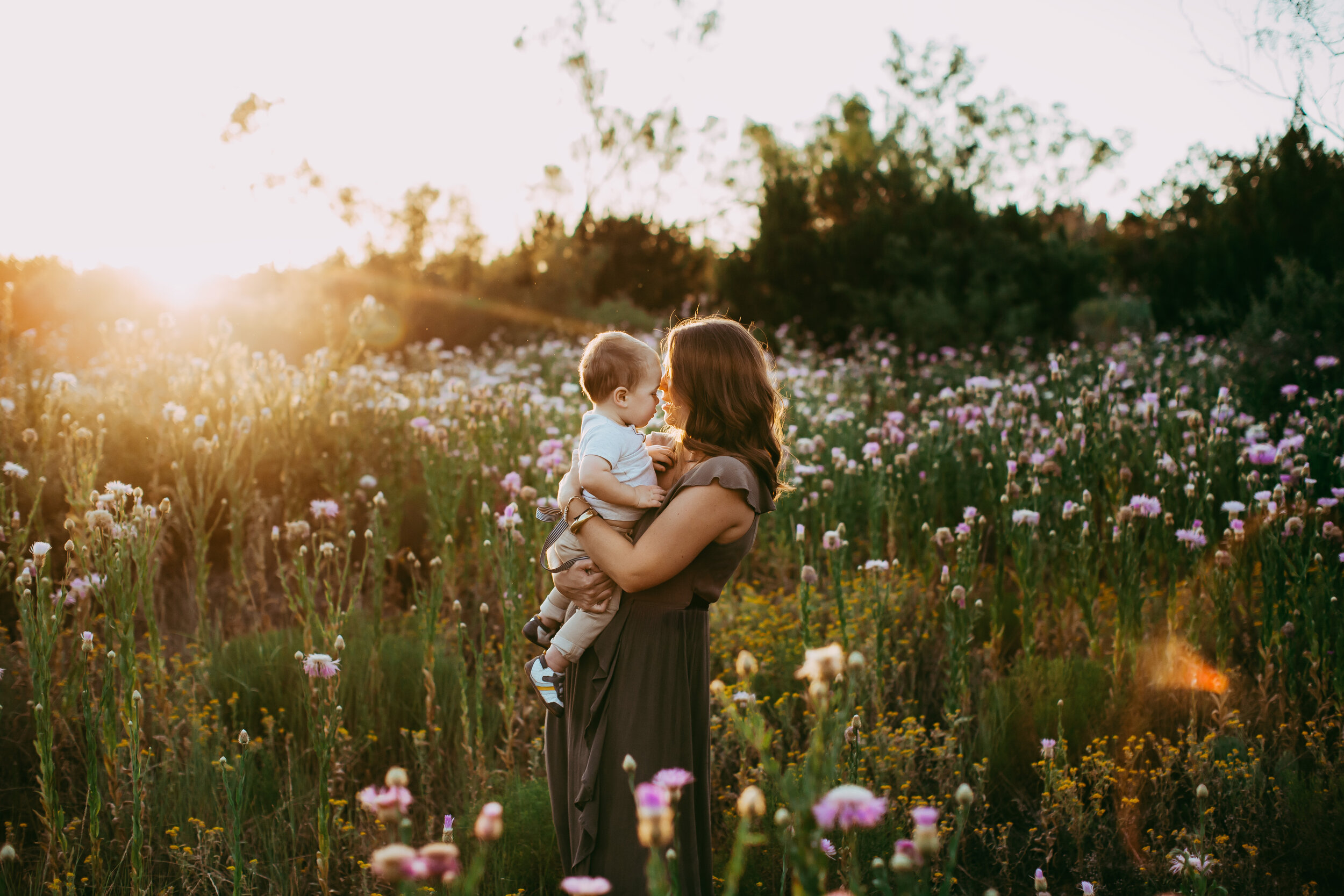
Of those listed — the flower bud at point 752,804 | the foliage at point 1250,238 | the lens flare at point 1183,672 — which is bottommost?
the lens flare at point 1183,672

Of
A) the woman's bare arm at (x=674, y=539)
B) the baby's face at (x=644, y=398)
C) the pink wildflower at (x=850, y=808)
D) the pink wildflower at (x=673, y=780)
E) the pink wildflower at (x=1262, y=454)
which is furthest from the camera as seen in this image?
the pink wildflower at (x=1262, y=454)

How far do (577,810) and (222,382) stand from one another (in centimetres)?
429

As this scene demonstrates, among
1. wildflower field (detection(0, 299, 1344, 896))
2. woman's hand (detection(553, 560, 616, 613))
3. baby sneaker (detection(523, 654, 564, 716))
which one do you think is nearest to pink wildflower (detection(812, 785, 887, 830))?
wildflower field (detection(0, 299, 1344, 896))

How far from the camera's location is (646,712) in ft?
5.88

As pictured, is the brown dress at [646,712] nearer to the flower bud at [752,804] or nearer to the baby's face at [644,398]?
the baby's face at [644,398]

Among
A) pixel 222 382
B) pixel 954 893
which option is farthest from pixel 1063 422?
pixel 222 382

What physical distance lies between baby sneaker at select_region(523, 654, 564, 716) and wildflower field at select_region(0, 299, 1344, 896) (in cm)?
30

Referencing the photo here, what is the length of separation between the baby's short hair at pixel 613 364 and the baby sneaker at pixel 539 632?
57cm

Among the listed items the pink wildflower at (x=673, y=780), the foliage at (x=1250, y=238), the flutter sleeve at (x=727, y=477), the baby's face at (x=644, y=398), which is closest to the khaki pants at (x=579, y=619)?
the flutter sleeve at (x=727, y=477)

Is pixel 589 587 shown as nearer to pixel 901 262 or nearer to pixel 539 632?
pixel 539 632

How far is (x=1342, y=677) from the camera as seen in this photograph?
278 centimetres

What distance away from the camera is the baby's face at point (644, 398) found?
1944mm

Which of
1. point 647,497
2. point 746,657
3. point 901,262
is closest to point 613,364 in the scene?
point 647,497

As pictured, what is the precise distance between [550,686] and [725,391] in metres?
0.80
